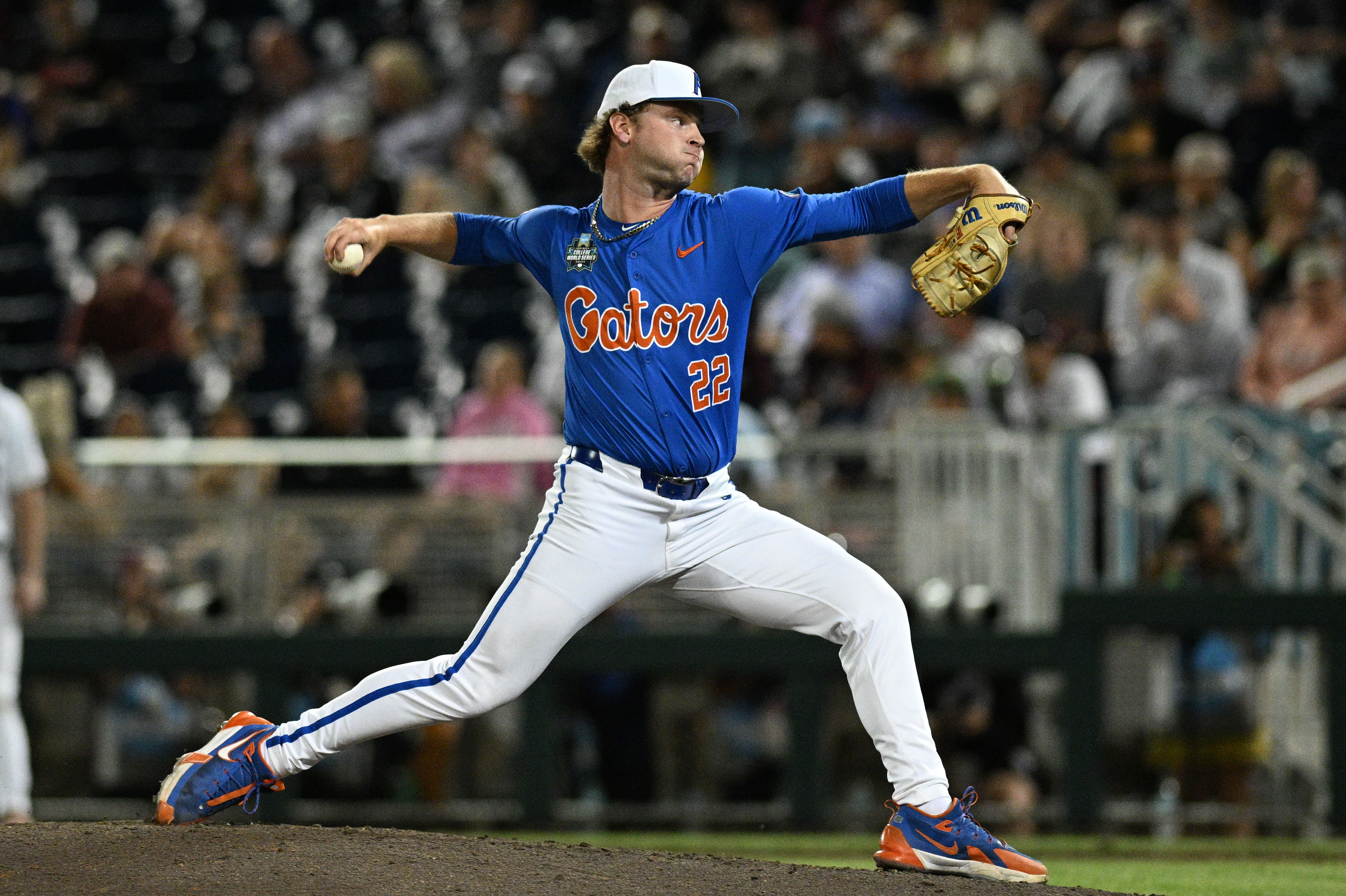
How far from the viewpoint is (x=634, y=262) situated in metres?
4.61

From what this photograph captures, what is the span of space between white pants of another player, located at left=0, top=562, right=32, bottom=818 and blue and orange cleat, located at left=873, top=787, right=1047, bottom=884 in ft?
11.8

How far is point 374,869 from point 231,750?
2.07 feet

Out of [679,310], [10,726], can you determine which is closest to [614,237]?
[679,310]

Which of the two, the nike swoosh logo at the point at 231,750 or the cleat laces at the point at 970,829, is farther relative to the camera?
the nike swoosh logo at the point at 231,750

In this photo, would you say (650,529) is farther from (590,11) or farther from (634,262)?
(590,11)

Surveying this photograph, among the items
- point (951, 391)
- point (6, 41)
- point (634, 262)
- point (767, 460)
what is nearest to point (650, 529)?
point (634, 262)

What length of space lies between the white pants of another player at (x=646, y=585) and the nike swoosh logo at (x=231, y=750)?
0.22 meters

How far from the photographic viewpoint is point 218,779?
473cm

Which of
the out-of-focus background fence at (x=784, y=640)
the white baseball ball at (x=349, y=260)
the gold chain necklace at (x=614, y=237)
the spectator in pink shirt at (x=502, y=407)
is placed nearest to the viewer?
the white baseball ball at (x=349, y=260)

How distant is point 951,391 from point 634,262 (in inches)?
177

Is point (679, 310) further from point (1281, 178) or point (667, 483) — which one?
→ point (1281, 178)

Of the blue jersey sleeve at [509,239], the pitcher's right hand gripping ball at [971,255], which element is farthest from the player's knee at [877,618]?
the blue jersey sleeve at [509,239]

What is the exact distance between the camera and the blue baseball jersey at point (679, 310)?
15.0 ft

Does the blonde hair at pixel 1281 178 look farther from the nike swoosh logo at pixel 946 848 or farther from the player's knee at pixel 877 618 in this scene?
the nike swoosh logo at pixel 946 848
